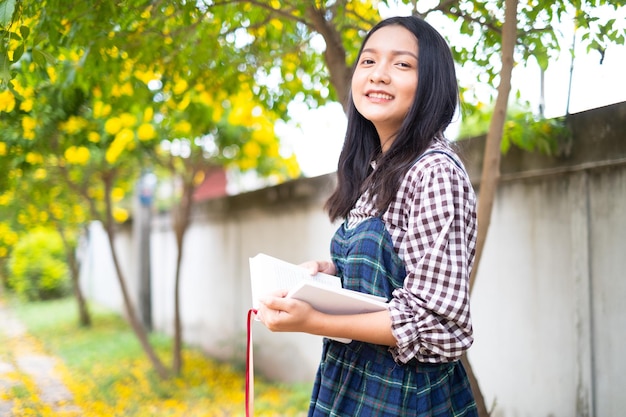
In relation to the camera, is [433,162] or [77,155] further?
[77,155]

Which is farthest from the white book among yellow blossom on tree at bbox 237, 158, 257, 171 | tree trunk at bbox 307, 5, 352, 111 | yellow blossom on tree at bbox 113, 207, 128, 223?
yellow blossom on tree at bbox 113, 207, 128, 223

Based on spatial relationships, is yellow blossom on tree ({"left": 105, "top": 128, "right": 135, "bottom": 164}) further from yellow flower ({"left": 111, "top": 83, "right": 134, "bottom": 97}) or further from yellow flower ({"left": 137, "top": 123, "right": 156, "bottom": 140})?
yellow flower ({"left": 111, "top": 83, "right": 134, "bottom": 97})

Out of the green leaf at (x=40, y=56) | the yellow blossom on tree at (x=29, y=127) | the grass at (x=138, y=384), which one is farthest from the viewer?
the yellow blossom on tree at (x=29, y=127)

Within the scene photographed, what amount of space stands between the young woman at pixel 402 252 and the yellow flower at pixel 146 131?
4.90 m

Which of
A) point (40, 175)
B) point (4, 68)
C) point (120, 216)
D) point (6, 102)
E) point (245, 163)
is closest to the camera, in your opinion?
point (4, 68)

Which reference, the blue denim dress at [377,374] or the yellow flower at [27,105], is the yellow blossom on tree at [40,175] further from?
the blue denim dress at [377,374]

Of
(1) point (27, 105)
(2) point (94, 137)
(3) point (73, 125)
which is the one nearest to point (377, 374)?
(1) point (27, 105)

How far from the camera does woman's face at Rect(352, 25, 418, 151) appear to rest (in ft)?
5.45

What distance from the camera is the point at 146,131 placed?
6.51m

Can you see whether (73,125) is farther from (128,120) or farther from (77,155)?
(77,155)

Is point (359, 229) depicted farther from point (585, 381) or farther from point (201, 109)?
point (201, 109)

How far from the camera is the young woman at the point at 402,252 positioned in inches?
56.7

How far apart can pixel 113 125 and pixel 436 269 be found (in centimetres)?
506

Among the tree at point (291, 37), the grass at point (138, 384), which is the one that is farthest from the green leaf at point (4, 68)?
the grass at point (138, 384)
